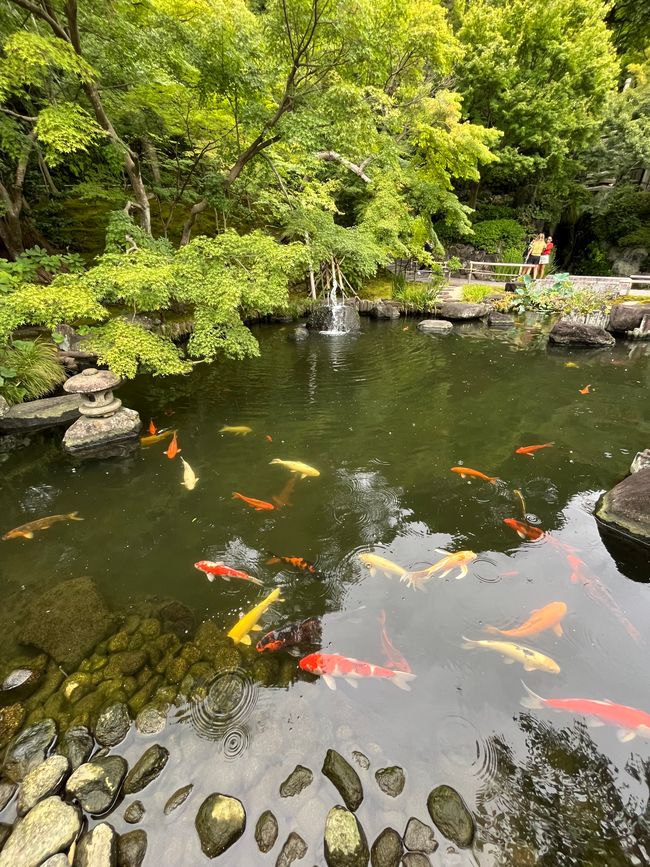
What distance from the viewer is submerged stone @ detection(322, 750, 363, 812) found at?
2.64m

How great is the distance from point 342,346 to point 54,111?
8996 mm

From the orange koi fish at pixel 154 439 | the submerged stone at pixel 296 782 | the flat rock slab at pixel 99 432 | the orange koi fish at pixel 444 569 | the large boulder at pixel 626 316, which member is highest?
the large boulder at pixel 626 316

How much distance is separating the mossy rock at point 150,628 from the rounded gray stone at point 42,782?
105 cm

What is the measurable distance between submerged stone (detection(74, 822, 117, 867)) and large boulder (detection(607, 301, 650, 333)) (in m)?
17.8

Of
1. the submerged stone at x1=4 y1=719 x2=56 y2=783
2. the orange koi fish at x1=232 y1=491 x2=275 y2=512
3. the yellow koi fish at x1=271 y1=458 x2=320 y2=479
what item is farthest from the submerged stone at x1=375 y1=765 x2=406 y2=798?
the yellow koi fish at x1=271 y1=458 x2=320 y2=479

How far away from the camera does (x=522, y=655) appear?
3521 mm

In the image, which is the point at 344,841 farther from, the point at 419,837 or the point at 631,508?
the point at 631,508

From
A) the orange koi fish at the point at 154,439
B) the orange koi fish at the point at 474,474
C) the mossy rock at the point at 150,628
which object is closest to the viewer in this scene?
the mossy rock at the point at 150,628

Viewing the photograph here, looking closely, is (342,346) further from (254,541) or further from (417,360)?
(254,541)

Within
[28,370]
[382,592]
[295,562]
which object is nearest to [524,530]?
[382,592]

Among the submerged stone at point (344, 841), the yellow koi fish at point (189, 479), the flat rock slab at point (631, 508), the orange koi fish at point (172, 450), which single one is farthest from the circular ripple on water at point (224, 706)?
the flat rock slab at point (631, 508)

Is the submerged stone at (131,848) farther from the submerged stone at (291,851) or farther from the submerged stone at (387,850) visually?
the submerged stone at (387,850)

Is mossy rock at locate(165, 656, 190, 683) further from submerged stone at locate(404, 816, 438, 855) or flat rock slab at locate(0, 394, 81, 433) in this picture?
flat rock slab at locate(0, 394, 81, 433)

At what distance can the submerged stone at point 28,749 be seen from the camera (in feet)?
8.89
